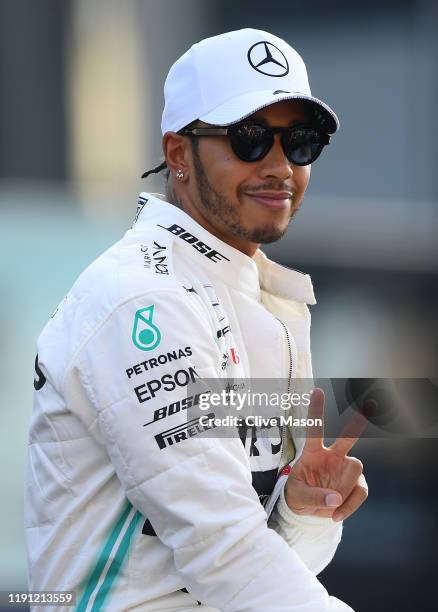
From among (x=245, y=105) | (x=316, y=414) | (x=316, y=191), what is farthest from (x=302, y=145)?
(x=316, y=191)

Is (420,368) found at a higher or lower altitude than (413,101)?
lower

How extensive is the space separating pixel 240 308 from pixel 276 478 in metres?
0.41

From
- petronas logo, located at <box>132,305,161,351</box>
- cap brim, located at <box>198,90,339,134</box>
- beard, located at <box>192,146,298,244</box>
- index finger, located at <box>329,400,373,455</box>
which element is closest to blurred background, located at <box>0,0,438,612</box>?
beard, located at <box>192,146,298,244</box>

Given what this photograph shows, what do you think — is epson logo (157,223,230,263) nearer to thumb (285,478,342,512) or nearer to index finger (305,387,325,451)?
index finger (305,387,325,451)

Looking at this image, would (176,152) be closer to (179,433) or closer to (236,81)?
(236,81)

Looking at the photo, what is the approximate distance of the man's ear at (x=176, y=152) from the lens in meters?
2.95

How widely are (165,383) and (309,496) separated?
58 centimetres

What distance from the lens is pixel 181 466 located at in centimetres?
228

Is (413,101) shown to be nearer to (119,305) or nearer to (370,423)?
(370,423)

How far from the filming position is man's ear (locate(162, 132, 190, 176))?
2.95m

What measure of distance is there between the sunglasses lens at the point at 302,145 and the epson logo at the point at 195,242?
0.32 m

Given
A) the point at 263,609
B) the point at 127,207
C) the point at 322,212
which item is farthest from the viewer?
the point at 322,212

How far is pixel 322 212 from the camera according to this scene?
632cm

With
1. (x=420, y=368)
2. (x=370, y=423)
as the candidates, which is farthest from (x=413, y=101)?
(x=370, y=423)
